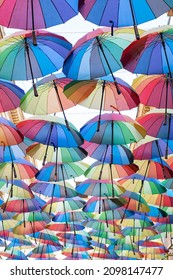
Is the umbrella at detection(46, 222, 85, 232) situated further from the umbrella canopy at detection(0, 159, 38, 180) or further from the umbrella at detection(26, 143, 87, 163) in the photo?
the umbrella at detection(26, 143, 87, 163)

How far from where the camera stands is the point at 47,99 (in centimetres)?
504

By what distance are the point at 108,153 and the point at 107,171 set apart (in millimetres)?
865

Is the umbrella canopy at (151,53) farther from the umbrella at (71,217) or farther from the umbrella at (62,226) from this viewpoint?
the umbrella at (62,226)

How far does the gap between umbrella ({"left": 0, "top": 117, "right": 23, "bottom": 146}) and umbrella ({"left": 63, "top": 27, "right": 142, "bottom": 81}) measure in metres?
1.59

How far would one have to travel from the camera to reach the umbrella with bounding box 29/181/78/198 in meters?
7.73

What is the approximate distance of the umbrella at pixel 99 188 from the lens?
7.53 metres

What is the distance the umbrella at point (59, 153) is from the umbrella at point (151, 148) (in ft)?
2.30

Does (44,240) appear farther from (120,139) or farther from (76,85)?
(76,85)

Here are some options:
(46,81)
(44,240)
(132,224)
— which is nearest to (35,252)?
(44,240)

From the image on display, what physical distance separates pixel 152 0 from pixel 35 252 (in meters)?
10.4

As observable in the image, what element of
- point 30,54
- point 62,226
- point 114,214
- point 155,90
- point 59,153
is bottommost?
point 62,226

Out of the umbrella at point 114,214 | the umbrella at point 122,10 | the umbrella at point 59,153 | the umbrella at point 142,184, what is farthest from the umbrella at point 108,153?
the umbrella at point 114,214

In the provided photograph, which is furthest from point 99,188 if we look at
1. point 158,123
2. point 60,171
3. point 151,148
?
point 158,123

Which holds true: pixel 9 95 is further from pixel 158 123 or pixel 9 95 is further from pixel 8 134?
pixel 158 123
